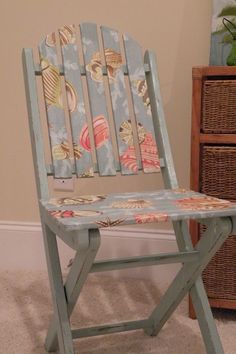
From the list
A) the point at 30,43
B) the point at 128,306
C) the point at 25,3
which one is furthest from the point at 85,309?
the point at 25,3

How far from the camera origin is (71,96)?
123 cm

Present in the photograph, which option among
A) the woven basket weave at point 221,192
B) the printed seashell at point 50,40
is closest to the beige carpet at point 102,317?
the woven basket weave at point 221,192

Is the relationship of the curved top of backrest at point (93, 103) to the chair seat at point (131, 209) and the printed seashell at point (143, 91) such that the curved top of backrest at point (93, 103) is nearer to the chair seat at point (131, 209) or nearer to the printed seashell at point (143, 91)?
the printed seashell at point (143, 91)

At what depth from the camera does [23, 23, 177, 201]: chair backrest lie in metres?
1.20

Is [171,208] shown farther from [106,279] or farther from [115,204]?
[106,279]

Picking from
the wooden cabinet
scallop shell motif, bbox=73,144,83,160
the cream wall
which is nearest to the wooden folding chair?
scallop shell motif, bbox=73,144,83,160

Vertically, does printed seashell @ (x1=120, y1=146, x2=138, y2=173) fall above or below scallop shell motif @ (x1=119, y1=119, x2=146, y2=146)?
below

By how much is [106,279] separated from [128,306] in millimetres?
212

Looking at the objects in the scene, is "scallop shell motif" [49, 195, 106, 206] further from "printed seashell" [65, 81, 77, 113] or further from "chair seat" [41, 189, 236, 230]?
"printed seashell" [65, 81, 77, 113]

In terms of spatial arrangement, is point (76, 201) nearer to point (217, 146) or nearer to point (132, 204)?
point (132, 204)

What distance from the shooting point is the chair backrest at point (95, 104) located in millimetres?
1202

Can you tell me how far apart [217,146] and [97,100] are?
33 centimetres

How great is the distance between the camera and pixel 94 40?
1.27 meters

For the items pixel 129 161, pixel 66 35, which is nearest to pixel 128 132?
pixel 129 161
